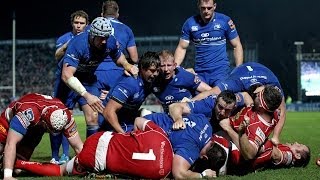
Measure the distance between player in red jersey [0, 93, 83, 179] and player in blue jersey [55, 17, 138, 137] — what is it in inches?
31.3

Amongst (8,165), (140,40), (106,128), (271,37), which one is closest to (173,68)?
(106,128)

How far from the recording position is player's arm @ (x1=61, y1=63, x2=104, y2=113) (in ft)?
27.7

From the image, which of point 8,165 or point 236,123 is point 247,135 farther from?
point 8,165

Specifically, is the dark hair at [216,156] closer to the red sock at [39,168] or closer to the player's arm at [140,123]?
the player's arm at [140,123]

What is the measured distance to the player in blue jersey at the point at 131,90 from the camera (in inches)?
328

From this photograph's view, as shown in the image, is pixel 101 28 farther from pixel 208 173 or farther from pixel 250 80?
pixel 208 173

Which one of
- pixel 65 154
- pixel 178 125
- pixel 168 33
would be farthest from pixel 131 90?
pixel 168 33

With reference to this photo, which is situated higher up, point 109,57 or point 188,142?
point 109,57

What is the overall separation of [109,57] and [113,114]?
2075 millimetres

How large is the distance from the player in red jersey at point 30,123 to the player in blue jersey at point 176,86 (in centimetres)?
168

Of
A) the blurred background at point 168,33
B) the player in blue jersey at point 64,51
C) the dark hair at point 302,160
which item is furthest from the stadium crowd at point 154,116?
the blurred background at point 168,33

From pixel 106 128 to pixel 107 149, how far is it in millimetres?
2172

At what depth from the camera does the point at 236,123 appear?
8.15m

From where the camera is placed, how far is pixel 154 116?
8.22 metres
